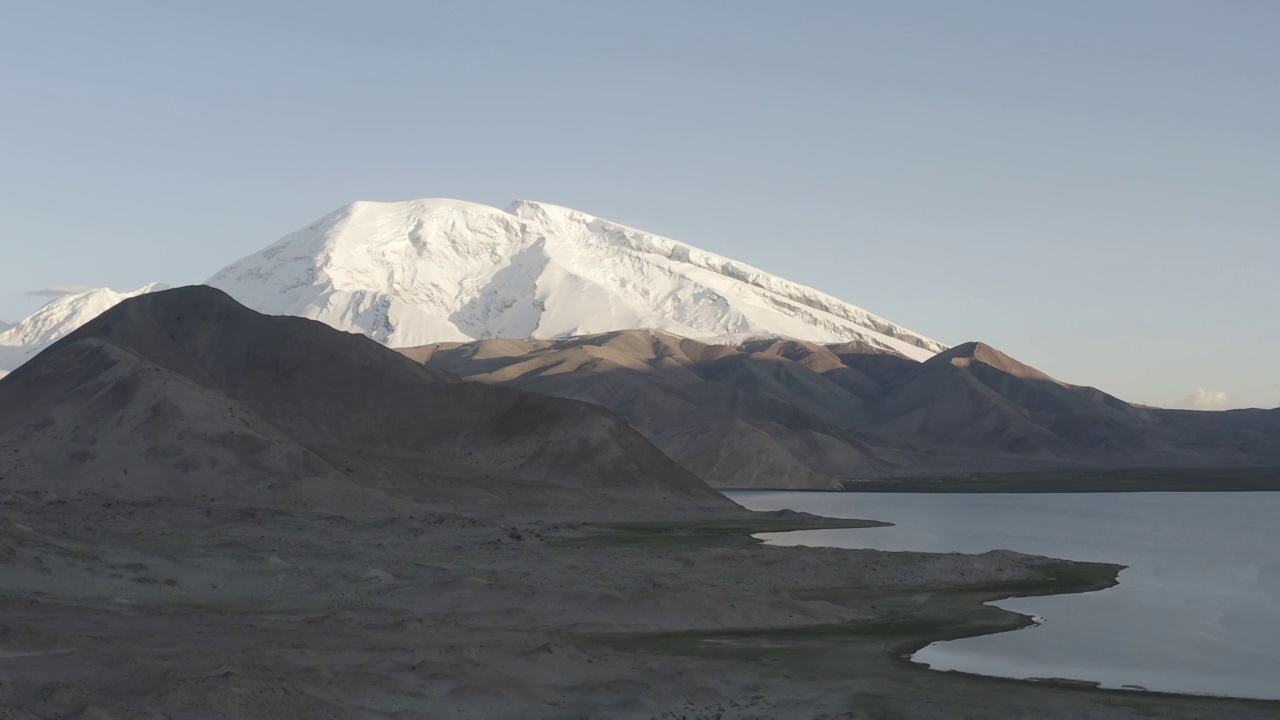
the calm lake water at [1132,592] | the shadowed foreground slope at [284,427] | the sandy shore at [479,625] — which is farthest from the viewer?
the shadowed foreground slope at [284,427]

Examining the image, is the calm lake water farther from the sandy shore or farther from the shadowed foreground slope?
the shadowed foreground slope

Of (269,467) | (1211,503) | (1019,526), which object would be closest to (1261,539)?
(1019,526)

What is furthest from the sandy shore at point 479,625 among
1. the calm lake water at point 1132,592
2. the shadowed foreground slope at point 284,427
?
the shadowed foreground slope at point 284,427

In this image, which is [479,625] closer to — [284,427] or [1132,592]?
[1132,592]

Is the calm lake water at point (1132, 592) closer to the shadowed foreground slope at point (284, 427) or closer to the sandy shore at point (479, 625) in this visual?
the sandy shore at point (479, 625)

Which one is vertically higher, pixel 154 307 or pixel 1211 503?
pixel 154 307

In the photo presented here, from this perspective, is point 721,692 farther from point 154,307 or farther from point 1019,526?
point 154,307
